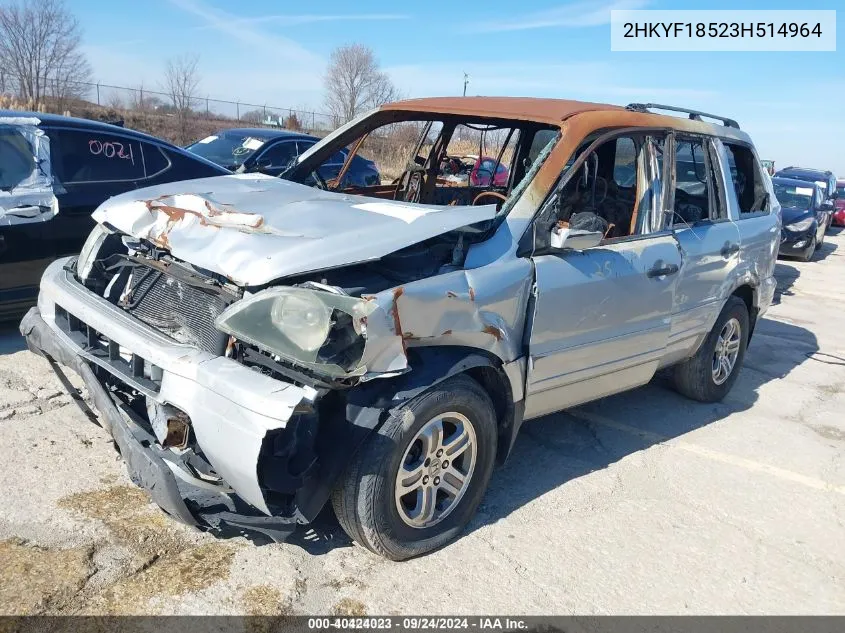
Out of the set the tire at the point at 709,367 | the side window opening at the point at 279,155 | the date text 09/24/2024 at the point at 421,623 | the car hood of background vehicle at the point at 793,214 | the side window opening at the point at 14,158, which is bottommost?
the date text 09/24/2024 at the point at 421,623

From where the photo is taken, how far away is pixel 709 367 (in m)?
5.14

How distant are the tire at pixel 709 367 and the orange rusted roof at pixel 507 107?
179cm

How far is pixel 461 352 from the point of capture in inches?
119

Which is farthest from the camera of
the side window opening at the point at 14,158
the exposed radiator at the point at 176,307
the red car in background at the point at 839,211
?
the red car in background at the point at 839,211

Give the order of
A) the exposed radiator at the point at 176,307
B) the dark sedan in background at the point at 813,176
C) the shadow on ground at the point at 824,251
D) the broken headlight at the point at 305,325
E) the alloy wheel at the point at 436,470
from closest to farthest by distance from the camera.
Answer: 1. the broken headlight at the point at 305,325
2. the exposed radiator at the point at 176,307
3. the alloy wheel at the point at 436,470
4. the shadow on ground at the point at 824,251
5. the dark sedan in background at the point at 813,176

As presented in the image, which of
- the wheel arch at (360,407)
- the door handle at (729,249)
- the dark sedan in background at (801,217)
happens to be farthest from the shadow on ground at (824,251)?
the wheel arch at (360,407)

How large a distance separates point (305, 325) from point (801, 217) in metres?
13.9

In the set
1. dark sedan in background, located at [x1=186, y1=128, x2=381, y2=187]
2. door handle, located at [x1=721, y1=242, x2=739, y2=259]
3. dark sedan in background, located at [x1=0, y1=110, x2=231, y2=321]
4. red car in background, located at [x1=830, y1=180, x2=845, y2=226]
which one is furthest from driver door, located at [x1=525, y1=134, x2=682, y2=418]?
red car in background, located at [x1=830, y1=180, x2=845, y2=226]

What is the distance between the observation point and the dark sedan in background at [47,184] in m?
4.98

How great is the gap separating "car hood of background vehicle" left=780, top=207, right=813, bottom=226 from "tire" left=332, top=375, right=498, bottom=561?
501 inches

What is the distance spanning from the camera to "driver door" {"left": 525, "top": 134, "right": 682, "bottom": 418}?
342cm

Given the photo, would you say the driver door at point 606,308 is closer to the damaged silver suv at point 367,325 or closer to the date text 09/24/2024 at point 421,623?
the damaged silver suv at point 367,325

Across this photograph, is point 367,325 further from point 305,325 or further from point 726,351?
A: point 726,351

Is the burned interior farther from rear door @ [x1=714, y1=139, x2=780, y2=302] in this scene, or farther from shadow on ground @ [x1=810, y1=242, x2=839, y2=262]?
shadow on ground @ [x1=810, y1=242, x2=839, y2=262]
